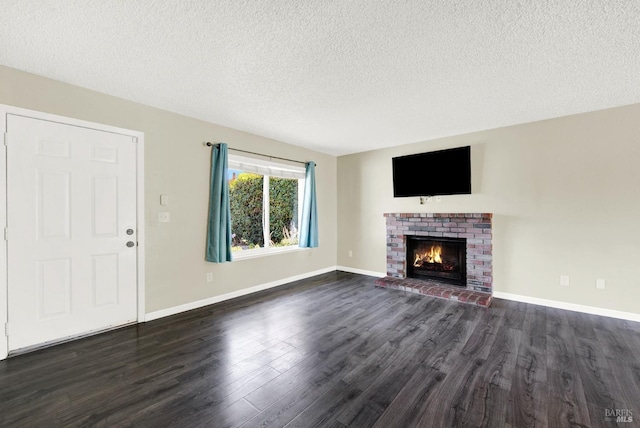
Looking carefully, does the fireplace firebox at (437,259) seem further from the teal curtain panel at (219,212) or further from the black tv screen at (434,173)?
the teal curtain panel at (219,212)

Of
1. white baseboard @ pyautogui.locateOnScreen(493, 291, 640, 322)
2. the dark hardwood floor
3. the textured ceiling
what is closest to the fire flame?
white baseboard @ pyautogui.locateOnScreen(493, 291, 640, 322)

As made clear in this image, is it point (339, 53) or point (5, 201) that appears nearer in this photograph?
point (339, 53)

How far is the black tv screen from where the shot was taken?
13.6ft

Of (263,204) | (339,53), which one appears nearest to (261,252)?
(263,204)

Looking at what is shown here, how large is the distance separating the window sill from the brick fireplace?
163cm

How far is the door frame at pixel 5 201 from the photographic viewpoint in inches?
91.2

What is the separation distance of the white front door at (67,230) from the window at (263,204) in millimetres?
1397

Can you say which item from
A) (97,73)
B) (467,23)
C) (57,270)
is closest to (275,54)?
(467,23)

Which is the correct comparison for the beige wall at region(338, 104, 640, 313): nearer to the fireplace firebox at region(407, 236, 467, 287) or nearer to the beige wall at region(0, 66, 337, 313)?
the fireplace firebox at region(407, 236, 467, 287)

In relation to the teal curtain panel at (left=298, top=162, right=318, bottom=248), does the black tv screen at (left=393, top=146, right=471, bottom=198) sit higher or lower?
higher

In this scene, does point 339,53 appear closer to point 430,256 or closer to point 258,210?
point 258,210

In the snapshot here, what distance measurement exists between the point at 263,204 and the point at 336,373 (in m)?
3.07

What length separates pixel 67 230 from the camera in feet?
8.68

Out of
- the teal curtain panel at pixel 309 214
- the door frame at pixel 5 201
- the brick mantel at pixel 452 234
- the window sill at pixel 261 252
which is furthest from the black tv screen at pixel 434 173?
the door frame at pixel 5 201
